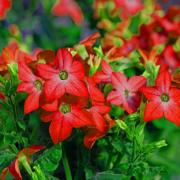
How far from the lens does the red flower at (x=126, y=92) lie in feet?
3.17

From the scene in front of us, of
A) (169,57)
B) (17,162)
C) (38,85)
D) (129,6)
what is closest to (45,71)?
(38,85)

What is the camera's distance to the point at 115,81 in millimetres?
978

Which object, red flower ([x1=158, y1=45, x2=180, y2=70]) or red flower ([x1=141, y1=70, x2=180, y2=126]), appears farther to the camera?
red flower ([x1=158, y1=45, x2=180, y2=70])

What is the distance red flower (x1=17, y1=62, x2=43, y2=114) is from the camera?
0.92m

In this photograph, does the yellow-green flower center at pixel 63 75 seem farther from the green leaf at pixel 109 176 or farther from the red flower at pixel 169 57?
the red flower at pixel 169 57

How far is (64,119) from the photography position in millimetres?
914

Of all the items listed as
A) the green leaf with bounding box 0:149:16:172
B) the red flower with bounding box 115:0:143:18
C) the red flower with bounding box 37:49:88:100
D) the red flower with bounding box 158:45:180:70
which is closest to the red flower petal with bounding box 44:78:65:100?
the red flower with bounding box 37:49:88:100

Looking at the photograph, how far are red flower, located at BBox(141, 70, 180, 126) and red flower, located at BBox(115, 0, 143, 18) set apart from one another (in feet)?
2.63

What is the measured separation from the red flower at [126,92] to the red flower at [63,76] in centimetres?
7

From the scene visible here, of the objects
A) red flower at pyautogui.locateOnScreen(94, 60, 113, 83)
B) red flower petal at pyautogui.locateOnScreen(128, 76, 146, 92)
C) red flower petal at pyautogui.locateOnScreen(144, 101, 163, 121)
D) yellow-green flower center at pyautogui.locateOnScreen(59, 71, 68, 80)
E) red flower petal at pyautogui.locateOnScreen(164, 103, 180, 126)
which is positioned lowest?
red flower petal at pyautogui.locateOnScreen(164, 103, 180, 126)

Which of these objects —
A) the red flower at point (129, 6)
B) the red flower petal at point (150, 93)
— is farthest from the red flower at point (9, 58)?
the red flower at point (129, 6)

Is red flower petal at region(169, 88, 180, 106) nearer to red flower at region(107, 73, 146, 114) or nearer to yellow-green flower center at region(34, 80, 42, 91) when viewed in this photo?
red flower at region(107, 73, 146, 114)

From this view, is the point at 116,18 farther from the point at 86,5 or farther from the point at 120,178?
the point at 120,178

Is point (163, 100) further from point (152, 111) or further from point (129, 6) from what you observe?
point (129, 6)
